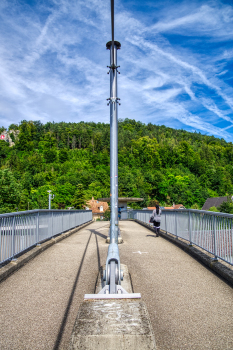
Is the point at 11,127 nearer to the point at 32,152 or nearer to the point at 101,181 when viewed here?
the point at 32,152

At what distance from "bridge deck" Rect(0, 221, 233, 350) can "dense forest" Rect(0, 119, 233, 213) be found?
77.2 metres

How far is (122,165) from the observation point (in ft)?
414

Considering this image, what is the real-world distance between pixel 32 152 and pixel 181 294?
152928 mm

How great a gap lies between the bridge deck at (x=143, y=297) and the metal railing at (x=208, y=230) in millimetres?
518

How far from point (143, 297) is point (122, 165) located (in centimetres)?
12174

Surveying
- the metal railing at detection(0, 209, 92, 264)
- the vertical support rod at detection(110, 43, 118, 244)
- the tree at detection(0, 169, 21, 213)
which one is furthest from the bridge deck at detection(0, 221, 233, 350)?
the tree at detection(0, 169, 21, 213)

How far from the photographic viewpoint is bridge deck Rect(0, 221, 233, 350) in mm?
3291

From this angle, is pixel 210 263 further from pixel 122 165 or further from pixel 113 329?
pixel 122 165

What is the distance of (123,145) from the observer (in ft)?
449

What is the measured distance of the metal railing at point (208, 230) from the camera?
18.7 feet

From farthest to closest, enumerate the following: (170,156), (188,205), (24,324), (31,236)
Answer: (170,156) < (188,205) < (31,236) < (24,324)

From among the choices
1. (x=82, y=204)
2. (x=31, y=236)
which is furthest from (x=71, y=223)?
(x=82, y=204)

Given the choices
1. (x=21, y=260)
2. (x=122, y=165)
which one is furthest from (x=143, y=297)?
(x=122, y=165)

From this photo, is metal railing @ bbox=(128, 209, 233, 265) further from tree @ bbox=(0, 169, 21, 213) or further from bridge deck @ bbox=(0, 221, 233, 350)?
tree @ bbox=(0, 169, 21, 213)
